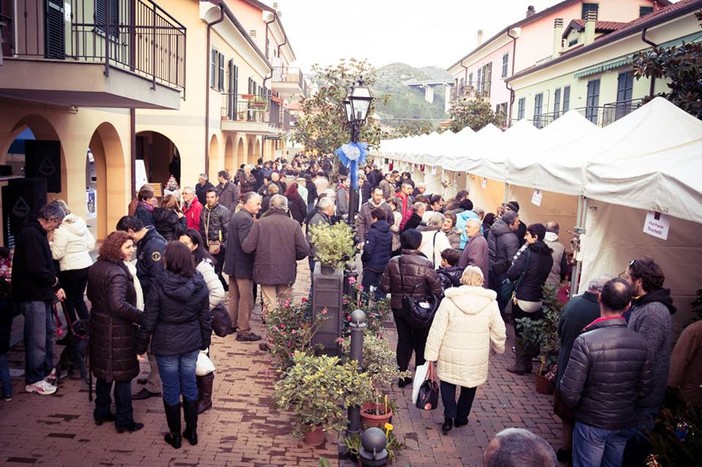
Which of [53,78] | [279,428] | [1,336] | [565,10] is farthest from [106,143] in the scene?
[565,10]

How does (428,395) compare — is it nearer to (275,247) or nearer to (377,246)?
(275,247)

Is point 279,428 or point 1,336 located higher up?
point 1,336

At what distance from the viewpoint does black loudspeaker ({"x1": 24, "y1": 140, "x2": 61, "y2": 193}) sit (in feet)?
34.8

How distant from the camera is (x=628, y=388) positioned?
4863 millimetres

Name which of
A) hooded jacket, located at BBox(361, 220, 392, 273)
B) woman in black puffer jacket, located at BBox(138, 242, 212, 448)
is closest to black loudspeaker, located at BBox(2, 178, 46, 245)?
woman in black puffer jacket, located at BBox(138, 242, 212, 448)

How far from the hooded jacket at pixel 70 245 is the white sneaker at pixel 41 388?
153 centimetres

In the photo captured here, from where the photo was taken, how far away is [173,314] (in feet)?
18.5

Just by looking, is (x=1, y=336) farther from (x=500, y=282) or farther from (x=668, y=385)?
(x=500, y=282)

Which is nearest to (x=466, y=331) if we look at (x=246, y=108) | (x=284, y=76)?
(x=246, y=108)

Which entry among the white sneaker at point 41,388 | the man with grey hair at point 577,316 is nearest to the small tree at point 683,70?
the man with grey hair at point 577,316

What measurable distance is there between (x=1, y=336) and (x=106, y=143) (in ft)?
28.8

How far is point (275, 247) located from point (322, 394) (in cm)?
318

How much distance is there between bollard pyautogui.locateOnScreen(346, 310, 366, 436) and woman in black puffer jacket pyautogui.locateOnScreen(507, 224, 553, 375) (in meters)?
2.90

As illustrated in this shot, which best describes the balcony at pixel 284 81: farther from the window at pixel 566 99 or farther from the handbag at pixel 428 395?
the handbag at pixel 428 395
